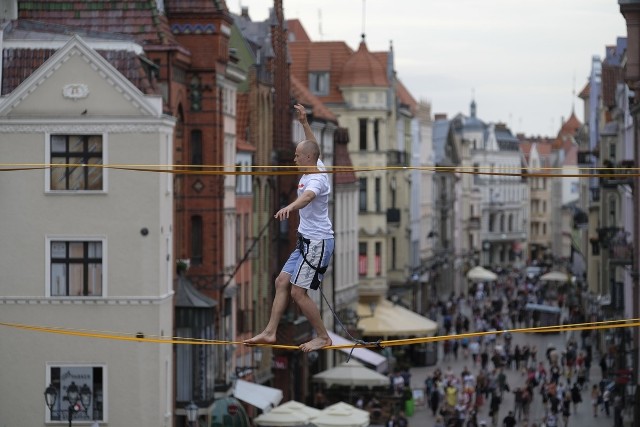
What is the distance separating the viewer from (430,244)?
121438 mm

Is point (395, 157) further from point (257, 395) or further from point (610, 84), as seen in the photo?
point (257, 395)

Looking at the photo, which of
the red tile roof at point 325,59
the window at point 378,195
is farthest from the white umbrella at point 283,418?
the window at point 378,195

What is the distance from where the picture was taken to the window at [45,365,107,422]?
39.6 m

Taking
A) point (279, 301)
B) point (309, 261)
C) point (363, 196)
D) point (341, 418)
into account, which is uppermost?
point (363, 196)

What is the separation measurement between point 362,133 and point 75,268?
5281cm

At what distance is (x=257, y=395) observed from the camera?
163 ft

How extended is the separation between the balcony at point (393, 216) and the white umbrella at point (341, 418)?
46.5 metres

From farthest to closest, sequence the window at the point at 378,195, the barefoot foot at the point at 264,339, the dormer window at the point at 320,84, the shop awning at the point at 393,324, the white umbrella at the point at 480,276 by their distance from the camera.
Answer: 1. the white umbrella at the point at 480,276
2. the window at the point at 378,195
3. the dormer window at the point at 320,84
4. the shop awning at the point at 393,324
5. the barefoot foot at the point at 264,339

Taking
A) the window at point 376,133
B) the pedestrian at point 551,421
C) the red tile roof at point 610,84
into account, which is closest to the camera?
the pedestrian at point 551,421

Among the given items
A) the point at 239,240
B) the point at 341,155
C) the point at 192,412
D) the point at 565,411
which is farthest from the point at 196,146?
the point at 341,155

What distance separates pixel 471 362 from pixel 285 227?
2683cm

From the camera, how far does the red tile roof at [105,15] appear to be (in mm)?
42281

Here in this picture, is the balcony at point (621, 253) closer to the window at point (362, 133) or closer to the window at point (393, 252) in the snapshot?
the window at point (362, 133)

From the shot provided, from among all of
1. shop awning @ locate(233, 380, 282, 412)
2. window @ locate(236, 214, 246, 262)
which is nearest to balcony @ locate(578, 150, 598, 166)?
window @ locate(236, 214, 246, 262)
